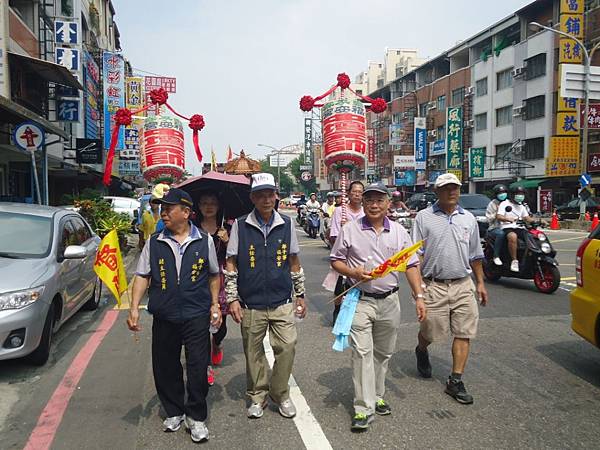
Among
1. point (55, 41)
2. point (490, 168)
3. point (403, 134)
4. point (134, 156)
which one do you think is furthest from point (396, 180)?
point (55, 41)

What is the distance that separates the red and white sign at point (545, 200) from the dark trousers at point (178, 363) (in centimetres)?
2992

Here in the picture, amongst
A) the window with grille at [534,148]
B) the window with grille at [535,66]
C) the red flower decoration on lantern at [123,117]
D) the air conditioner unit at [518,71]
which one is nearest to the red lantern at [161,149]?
the red flower decoration on lantern at [123,117]

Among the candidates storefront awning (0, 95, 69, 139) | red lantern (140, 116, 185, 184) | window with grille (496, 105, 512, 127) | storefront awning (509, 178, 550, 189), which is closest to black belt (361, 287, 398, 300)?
red lantern (140, 116, 185, 184)

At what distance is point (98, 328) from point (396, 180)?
44.7 meters

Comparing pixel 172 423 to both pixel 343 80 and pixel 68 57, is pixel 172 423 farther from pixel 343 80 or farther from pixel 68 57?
pixel 68 57

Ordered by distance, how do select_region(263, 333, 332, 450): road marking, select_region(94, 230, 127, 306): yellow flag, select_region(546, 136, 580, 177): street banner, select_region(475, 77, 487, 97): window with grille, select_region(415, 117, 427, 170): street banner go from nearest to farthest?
select_region(263, 333, 332, 450): road marking, select_region(94, 230, 127, 306): yellow flag, select_region(546, 136, 580, 177): street banner, select_region(475, 77, 487, 97): window with grille, select_region(415, 117, 427, 170): street banner

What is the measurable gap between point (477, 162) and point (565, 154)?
8.27 m

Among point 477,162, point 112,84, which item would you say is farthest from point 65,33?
point 477,162

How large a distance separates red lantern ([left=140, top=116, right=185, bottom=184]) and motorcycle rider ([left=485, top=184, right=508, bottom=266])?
4.94 metres

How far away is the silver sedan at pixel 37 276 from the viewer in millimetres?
4430

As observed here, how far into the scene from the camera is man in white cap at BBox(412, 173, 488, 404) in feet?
13.3

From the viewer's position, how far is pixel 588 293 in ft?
14.8

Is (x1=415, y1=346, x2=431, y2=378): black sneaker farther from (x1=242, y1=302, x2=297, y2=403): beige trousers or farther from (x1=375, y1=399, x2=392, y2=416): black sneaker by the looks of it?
(x1=242, y1=302, x2=297, y2=403): beige trousers

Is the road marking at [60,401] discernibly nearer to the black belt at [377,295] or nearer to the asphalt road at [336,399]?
the asphalt road at [336,399]
